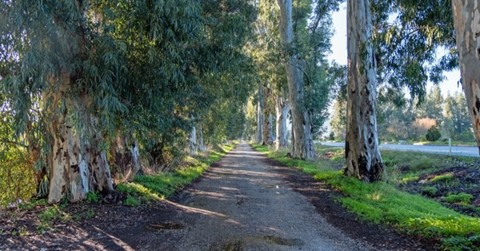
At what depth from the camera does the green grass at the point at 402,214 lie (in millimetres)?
6246

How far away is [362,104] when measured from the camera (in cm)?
1245

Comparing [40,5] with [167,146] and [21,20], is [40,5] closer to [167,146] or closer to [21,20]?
[21,20]

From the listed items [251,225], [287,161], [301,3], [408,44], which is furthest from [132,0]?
[301,3]

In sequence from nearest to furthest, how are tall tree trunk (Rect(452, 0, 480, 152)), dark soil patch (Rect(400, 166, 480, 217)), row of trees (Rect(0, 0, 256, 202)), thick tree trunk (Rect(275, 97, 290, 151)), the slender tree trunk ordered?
1. tall tree trunk (Rect(452, 0, 480, 152))
2. row of trees (Rect(0, 0, 256, 202))
3. dark soil patch (Rect(400, 166, 480, 217))
4. the slender tree trunk
5. thick tree trunk (Rect(275, 97, 290, 151))

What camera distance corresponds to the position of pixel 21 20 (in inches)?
245

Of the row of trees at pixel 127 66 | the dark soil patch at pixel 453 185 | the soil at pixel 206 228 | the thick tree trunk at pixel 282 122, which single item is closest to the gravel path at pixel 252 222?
the soil at pixel 206 228

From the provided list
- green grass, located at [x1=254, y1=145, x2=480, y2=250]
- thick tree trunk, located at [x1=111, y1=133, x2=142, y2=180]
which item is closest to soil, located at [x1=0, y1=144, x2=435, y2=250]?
green grass, located at [x1=254, y1=145, x2=480, y2=250]

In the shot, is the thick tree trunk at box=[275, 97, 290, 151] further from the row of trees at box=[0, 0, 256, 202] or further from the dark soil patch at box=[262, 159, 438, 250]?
the row of trees at box=[0, 0, 256, 202]

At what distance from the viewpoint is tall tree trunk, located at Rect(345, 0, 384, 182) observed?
40.5 feet

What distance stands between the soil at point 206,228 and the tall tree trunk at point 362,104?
100 inches

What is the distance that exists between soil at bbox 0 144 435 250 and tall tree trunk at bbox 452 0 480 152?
2459mm

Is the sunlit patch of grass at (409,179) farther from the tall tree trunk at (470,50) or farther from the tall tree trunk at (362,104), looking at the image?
the tall tree trunk at (470,50)

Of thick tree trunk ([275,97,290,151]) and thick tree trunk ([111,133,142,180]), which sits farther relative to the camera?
thick tree trunk ([275,97,290,151])

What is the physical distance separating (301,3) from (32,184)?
20.8 m
